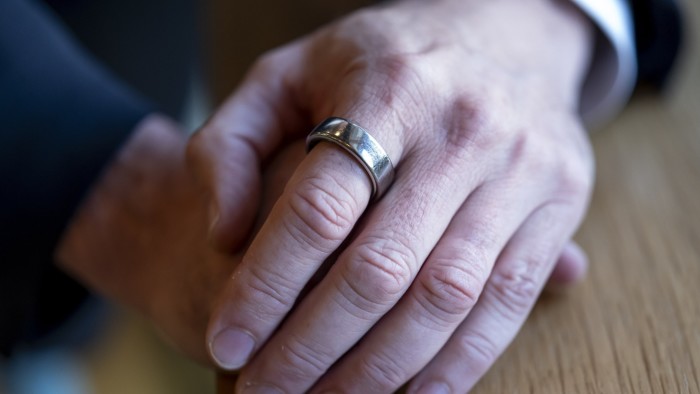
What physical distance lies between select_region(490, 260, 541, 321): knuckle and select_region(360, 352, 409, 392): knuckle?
0.09 metres

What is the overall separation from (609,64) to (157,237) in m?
0.48

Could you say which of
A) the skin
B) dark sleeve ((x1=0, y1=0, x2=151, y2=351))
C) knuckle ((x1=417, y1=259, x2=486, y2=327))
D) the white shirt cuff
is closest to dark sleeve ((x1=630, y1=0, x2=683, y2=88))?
the white shirt cuff

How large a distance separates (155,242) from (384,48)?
0.26 meters

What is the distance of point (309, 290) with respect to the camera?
1.49 feet

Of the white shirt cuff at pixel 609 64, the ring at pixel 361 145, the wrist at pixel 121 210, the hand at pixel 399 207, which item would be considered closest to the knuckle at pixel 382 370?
the hand at pixel 399 207

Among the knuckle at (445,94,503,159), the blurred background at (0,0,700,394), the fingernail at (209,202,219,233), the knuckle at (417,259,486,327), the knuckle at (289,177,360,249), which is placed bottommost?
the blurred background at (0,0,700,394)

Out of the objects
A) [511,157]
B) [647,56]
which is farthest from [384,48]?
[647,56]

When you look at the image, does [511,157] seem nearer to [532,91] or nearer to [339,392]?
[532,91]

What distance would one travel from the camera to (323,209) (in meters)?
0.41

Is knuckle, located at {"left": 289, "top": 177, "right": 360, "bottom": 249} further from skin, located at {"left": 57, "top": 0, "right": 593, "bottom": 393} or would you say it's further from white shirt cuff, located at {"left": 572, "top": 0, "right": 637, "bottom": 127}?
white shirt cuff, located at {"left": 572, "top": 0, "right": 637, "bottom": 127}

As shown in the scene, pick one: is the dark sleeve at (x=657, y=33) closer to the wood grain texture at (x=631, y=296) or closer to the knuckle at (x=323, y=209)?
the wood grain texture at (x=631, y=296)

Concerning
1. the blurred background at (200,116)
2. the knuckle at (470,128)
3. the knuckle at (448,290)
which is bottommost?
the blurred background at (200,116)

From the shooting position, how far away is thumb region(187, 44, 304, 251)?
0.49m

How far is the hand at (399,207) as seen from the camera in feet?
1.38
